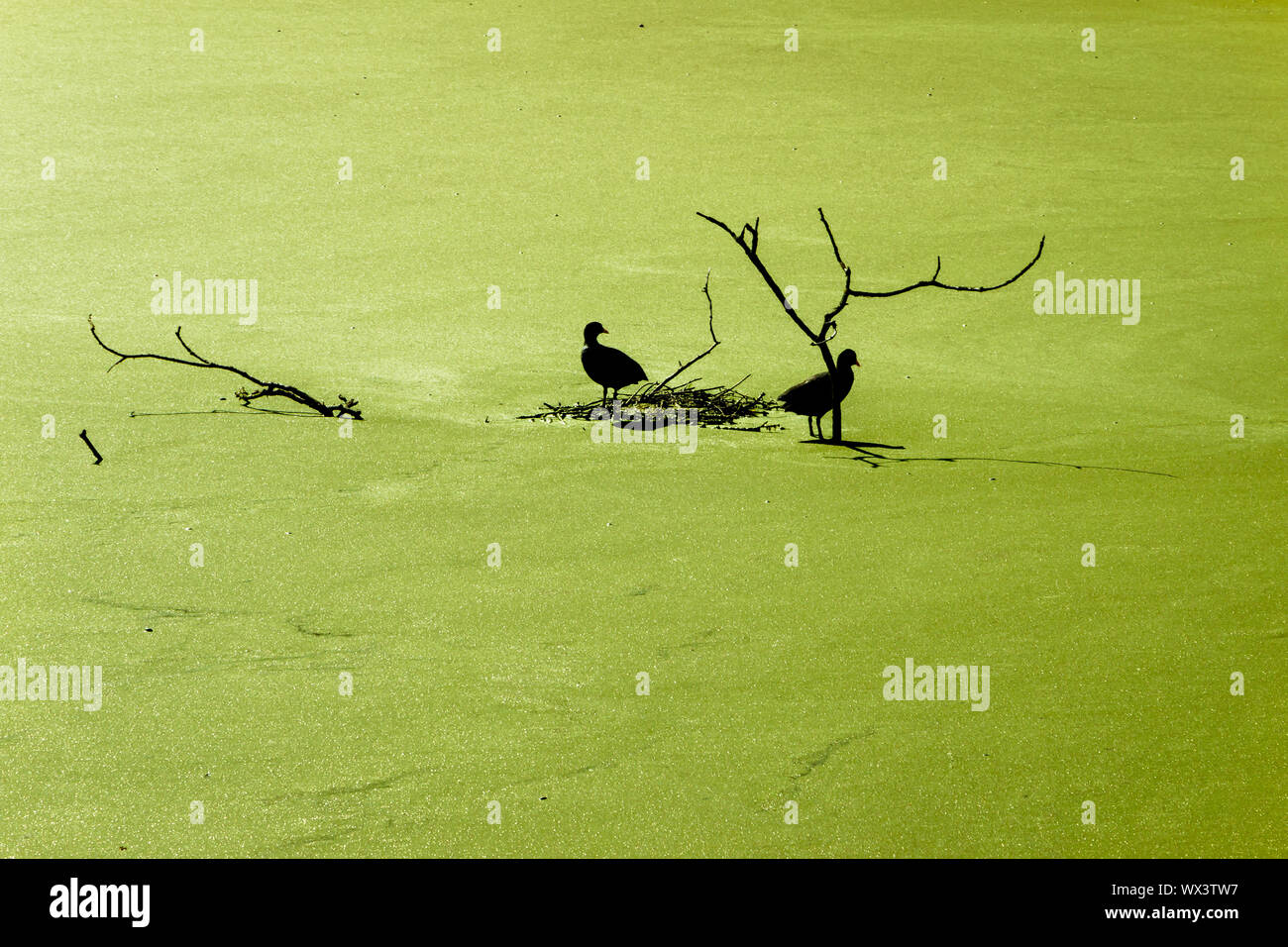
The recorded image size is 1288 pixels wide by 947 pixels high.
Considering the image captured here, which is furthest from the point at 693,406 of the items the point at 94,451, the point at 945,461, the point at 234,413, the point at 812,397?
the point at 94,451

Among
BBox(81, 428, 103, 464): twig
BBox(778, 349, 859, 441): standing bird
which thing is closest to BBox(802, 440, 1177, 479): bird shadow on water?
BBox(778, 349, 859, 441): standing bird

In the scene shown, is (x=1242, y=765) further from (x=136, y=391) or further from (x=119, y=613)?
(x=136, y=391)

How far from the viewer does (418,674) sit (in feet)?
13.4

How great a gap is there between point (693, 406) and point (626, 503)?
168 cm

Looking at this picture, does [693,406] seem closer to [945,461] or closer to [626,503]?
[945,461]

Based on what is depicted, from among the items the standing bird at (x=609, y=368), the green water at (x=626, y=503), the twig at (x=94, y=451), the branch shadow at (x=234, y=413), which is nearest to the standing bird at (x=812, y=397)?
the green water at (x=626, y=503)

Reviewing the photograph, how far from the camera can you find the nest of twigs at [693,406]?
707cm

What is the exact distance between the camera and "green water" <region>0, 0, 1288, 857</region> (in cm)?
347

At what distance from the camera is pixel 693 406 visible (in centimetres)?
722

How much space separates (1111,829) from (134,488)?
13.8ft

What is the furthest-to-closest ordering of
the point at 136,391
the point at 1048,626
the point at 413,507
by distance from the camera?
the point at 136,391 < the point at 413,507 < the point at 1048,626

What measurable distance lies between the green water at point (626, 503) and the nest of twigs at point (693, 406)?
0.23m

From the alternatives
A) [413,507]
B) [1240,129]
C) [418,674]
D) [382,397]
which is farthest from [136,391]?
[1240,129]

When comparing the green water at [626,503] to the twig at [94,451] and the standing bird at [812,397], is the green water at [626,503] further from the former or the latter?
the standing bird at [812,397]
